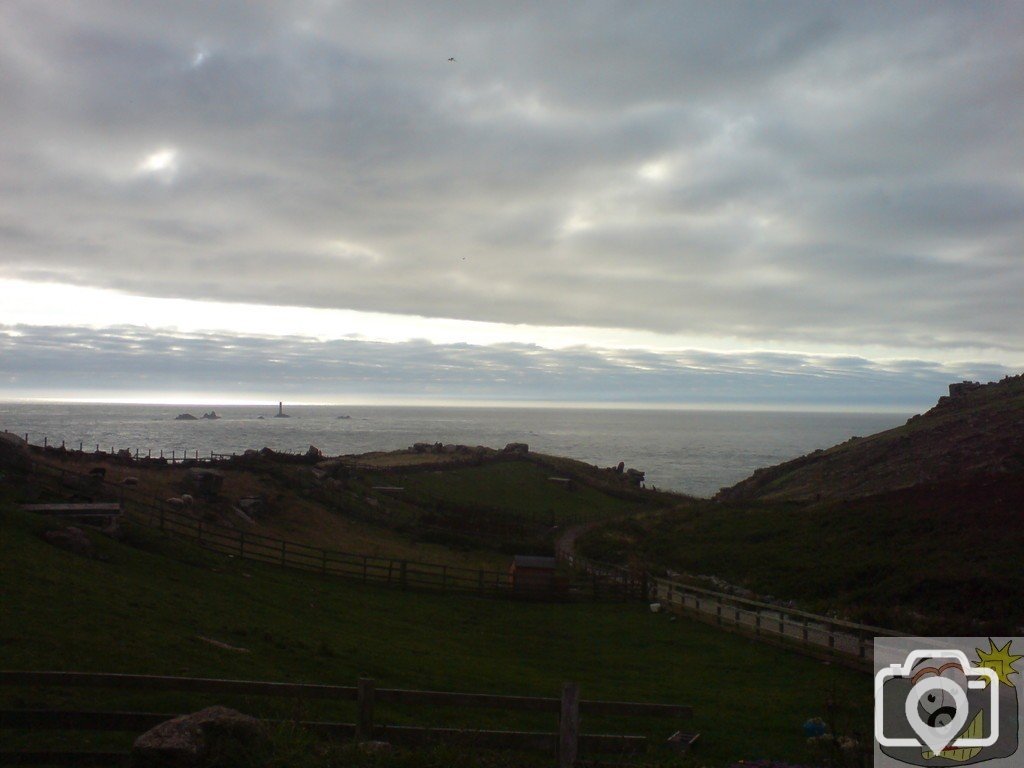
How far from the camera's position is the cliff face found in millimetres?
45594

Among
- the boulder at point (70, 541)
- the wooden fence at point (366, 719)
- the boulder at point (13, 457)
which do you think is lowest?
the boulder at point (70, 541)

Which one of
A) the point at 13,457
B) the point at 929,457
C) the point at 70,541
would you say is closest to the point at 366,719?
the point at 70,541

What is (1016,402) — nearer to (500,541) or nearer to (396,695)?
(500,541)

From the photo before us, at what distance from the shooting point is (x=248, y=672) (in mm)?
12320

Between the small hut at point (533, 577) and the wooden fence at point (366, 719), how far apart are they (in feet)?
71.3

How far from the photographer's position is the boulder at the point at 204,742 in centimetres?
699

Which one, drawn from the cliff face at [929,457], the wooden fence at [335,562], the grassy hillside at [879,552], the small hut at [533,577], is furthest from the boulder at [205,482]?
the cliff face at [929,457]

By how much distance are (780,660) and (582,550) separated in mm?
25848

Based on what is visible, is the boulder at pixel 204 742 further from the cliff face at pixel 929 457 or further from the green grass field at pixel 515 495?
the green grass field at pixel 515 495

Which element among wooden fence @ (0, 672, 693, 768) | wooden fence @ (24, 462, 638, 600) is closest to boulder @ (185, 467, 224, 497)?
wooden fence @ (24, 462, 638, 600)

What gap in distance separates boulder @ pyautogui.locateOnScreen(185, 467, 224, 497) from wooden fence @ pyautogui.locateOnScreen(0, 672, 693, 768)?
3263 cm

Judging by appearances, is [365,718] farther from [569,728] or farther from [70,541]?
[70,541]

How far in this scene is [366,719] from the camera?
8148 mm

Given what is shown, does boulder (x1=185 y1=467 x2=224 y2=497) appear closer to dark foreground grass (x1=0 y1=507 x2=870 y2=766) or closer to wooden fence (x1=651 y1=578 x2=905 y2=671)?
dark foreground grass (x1=0 y1=507 x2=870 y2=766)
